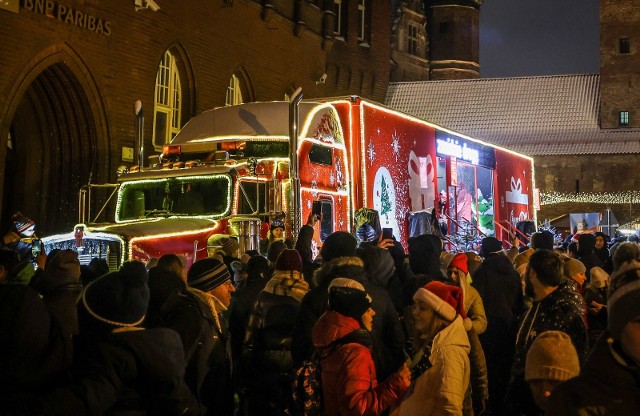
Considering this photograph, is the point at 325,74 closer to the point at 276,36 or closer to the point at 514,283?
the point at 276,36

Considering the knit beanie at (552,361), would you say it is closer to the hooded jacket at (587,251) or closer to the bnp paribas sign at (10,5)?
the hooded jacket at (587,251)

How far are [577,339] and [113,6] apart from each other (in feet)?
53.1

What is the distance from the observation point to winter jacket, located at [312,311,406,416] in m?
4.25

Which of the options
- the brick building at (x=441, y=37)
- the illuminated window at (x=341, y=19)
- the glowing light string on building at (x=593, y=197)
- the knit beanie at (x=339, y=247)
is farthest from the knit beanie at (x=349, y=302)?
the brick building at (x=441, y=37)

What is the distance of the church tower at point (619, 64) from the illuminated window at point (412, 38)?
35.8 ft

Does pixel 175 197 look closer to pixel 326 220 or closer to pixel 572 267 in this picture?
pixel 326 220

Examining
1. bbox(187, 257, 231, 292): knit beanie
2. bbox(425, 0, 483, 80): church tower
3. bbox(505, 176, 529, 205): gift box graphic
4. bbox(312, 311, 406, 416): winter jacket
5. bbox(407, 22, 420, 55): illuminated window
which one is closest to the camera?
bbox(312, 311, 406, 416): winter jacket

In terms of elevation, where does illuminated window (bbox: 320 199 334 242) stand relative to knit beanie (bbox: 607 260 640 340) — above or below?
above

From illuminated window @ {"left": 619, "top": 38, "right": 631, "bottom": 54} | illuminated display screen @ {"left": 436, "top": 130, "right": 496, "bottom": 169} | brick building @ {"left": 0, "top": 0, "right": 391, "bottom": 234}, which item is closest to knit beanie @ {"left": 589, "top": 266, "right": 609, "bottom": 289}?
brick building @ {"left": 0, "top": 0, "right": 391, "bottom": 234}

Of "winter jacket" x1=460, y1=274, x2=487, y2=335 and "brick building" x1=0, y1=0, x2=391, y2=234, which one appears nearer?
"winter jacket" x1=460, y1=274, x2=487, y2=335

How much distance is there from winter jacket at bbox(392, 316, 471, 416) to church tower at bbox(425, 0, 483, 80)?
47474 mm

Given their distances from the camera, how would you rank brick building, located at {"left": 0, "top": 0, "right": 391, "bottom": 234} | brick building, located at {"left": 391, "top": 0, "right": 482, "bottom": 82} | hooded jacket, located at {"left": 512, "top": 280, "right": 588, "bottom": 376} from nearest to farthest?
hooded jacket, located at {"left": 512, "top": 280, "right": 588, "bottom": 376} → brick building, located at {"left": 0, "top": 0, "right": 391, "bottom": 234} → brick building, located at {"left": 391, "top": 0, "right": 482, "bottom": 82}

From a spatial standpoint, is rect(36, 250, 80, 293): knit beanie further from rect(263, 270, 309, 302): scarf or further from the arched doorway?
the arched doorway

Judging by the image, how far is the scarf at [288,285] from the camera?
20.7ft
